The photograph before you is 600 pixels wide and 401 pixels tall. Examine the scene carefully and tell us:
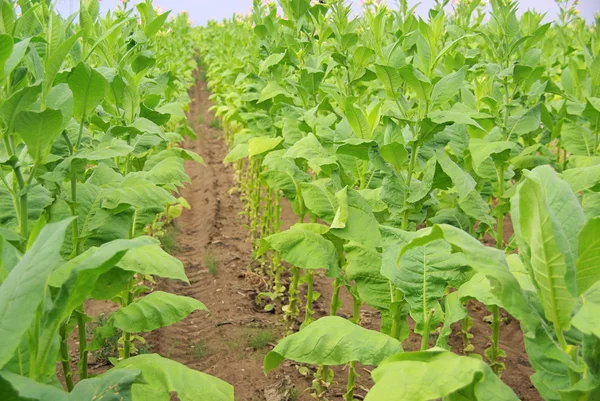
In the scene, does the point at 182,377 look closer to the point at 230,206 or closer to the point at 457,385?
the point at 457,385

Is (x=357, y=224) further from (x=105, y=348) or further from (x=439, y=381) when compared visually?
(x=105, y=348)

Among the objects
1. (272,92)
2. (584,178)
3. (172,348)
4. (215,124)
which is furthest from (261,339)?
(215,124)

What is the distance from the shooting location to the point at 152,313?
2.49 m

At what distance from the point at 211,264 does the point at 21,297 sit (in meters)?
4.52

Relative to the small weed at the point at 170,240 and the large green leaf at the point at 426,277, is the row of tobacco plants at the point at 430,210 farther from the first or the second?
the small weed at the point at 170,240

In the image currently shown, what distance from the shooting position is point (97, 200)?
8.39 feet

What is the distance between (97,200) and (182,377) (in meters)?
0.88

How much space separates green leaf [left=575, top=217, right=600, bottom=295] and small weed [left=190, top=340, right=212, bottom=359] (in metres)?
3.12

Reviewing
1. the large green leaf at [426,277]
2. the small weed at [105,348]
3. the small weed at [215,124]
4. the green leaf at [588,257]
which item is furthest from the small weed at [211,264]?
the small weed at [215,124]

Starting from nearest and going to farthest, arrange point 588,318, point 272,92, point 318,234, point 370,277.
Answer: point 588,318
point 370,277
point 318,234
point 272,92

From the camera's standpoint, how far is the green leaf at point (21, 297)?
110 cm

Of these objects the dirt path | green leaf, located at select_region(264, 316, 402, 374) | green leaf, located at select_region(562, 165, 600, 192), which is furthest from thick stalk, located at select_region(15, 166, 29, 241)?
green leaf, located at select_region(562, 165, 600, 192)

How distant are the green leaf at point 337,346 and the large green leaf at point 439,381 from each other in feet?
1.47

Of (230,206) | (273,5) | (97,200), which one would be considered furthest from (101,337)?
(230,206)
